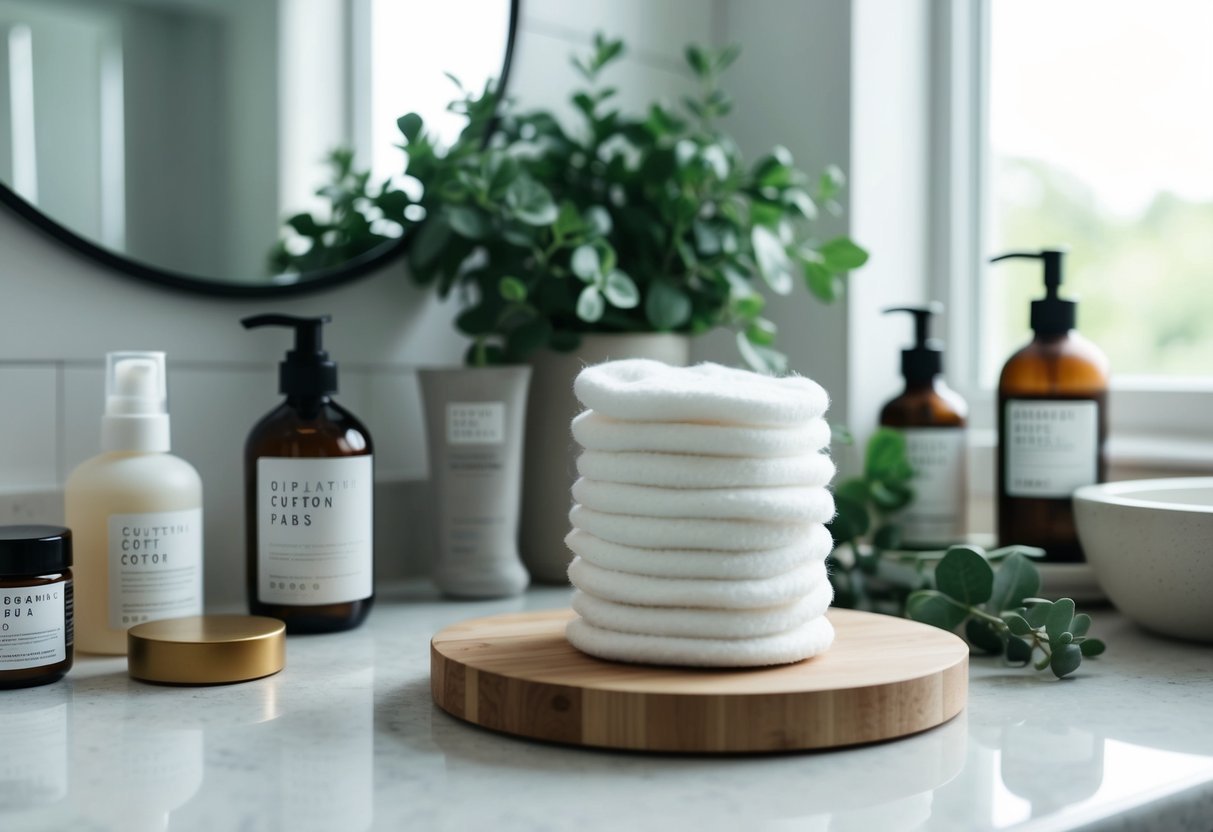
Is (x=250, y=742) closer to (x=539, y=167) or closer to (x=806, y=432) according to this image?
(x=806, y=432)

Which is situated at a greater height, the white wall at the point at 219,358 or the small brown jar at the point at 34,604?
the white wall at the point at 219,358

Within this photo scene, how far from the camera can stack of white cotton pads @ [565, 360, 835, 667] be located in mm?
565

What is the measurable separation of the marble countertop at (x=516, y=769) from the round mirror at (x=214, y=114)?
1.18ft

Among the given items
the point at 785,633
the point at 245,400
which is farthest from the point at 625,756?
the point at 245,400

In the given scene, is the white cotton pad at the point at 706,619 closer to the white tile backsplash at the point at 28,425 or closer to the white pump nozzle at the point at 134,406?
the white pump nozzle at the point at 134,406

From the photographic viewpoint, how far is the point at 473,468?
0.94 meters

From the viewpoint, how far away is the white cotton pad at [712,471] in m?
Result: 0.57

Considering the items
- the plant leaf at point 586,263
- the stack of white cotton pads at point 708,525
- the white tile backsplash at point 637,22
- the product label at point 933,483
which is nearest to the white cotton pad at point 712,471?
the stack of white cotton pads at point 708,525

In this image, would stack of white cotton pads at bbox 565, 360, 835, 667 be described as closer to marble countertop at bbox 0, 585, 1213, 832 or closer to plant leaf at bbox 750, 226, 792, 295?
marble countertop at bbox 0, 585, 1213, 832

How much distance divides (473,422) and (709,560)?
16.3 inches

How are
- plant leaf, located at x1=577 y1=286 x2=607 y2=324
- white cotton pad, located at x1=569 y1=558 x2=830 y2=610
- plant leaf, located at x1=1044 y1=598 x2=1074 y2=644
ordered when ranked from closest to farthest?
white cotton pad, located at x1=569 y1=558 x2=830 y2=610 → plant leaf, located at x1=1044 y1=598 x2=1074 y2=644 → plant leaf, located at x1=577 y1=286 x2=607 y2=324

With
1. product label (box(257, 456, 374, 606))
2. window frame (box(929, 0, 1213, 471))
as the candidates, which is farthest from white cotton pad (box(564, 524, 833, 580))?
window frame (box(929, 0, 1213, 471))

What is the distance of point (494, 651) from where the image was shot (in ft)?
2.00

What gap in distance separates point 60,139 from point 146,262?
A: 10 centimetres
